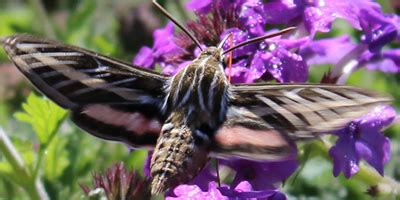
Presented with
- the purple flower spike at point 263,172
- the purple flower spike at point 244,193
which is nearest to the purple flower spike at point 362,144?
the purple flower spike at point 263,172

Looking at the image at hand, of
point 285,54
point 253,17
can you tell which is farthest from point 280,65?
point 253,17

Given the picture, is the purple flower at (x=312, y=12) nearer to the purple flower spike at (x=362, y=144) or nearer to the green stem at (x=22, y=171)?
the purple flower spike at (x=362, y=144)

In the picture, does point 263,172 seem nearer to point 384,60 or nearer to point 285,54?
point 285,54

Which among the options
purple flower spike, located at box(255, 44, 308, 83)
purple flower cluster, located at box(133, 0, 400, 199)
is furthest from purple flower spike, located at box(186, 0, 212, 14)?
purple flower spike, located at box(255, 44, 308, 83)

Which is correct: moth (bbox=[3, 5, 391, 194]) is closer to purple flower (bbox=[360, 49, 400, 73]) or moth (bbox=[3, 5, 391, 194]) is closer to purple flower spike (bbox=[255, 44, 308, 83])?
purple flower spike (bbox=[255, 44, 308, 83])

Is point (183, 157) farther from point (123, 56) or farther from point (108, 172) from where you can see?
point (123, 56)

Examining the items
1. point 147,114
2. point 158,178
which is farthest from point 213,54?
point 158,178
